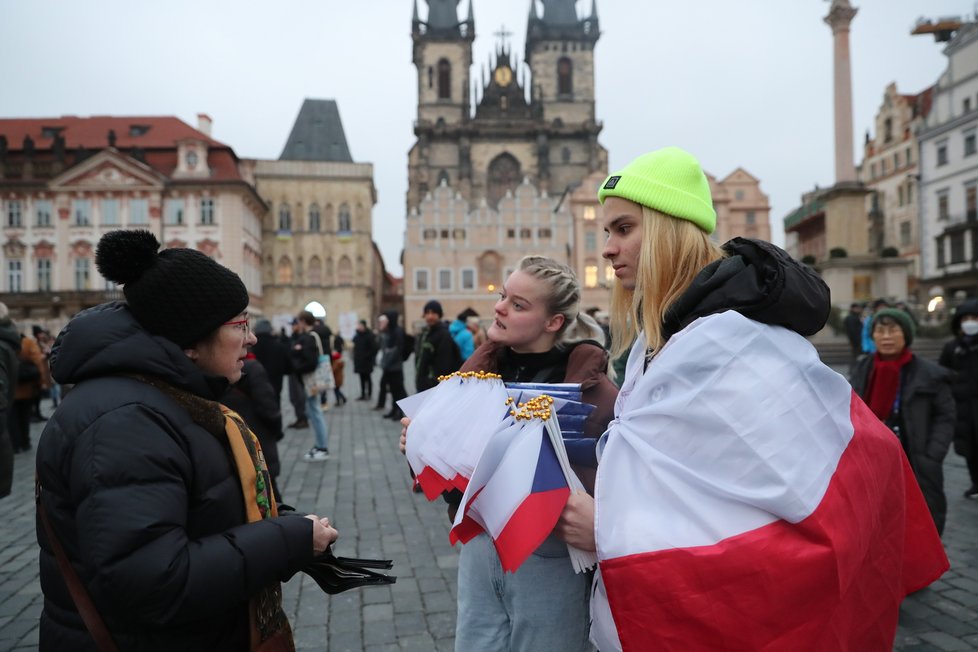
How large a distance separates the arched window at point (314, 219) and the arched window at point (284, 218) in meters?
1.60

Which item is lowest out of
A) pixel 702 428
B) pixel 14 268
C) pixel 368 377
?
pixel 368 377

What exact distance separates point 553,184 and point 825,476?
73.0 meters

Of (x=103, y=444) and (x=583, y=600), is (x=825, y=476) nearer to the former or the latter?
(x=583, y=600)

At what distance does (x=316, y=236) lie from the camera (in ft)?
179

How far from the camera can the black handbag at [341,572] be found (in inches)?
75.4

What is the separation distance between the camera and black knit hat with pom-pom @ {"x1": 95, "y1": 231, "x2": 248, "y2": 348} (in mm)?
1681

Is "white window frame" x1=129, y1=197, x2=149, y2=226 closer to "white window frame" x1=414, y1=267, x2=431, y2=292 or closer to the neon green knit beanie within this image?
"white window frame" x1=414, y1=267, x2=431, y2=292

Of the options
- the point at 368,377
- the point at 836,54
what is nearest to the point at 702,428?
the point at 368,377

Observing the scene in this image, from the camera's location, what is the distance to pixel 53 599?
5.55 ft

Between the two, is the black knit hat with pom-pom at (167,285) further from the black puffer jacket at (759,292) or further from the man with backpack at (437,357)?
the man with backpack at (437,357)

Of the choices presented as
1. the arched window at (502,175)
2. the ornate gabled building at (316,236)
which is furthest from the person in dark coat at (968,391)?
the arched window at (502,175)

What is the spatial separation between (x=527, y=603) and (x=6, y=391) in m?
4.72

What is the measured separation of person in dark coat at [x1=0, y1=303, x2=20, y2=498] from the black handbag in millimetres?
3770

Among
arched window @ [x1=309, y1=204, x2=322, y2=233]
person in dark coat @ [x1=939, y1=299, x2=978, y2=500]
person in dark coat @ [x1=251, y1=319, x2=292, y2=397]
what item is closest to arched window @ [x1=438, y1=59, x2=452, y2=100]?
arched window @ [x1=309, y1=204, x2=322, y2=233]
